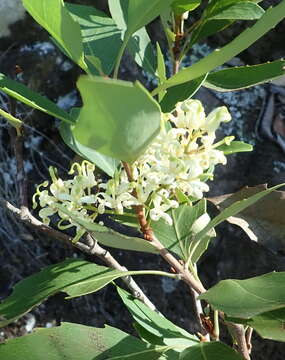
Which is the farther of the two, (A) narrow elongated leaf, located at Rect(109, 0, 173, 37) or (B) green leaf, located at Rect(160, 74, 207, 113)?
(B) green leaf, located at Rect(160, 74, 207, 113)

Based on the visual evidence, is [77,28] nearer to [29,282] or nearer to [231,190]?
[29,282]

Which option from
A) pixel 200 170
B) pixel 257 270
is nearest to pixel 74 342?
pixel 200 170

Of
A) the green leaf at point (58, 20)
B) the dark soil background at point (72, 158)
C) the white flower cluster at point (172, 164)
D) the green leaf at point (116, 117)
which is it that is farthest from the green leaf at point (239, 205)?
the dark soil background at point (72, 158)

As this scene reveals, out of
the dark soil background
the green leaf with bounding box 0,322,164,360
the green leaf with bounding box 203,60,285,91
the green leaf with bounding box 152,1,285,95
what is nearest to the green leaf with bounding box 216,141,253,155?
the green leaf with bounding box 203,60,285,91

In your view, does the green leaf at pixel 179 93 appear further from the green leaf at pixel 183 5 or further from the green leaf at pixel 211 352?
the green leaf at pixel 211 352

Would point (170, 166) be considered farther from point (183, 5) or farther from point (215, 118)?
point (183, 5)

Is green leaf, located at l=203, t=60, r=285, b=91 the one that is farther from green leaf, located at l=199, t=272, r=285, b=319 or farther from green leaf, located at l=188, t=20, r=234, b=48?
green leaf, located at l=199, t=272, r=285, b=319
